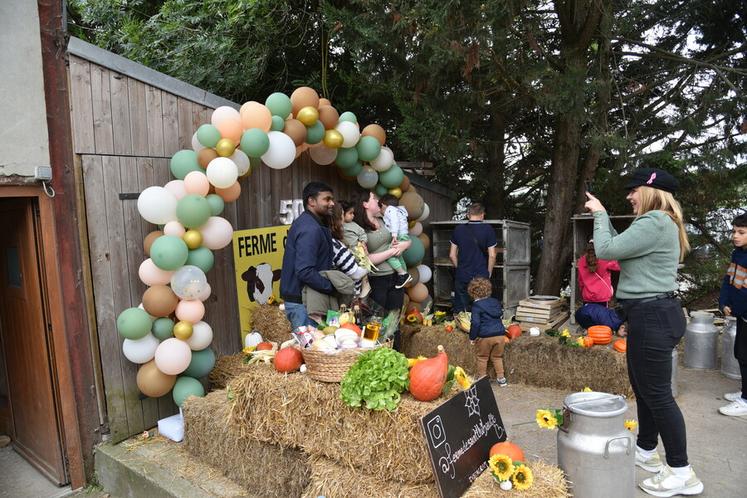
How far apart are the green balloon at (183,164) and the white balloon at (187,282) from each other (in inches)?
33.6

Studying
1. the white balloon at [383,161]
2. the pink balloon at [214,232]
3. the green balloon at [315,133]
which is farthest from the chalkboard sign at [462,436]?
the white balloon at [383,161]

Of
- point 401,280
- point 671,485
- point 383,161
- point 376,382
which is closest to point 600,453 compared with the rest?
point 671,485

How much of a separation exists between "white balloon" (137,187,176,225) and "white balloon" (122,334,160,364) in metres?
0.96

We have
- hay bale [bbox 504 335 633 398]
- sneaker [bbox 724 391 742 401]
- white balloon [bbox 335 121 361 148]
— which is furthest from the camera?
white balloon [bbox 335 121 361 148]

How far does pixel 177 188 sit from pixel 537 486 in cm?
351

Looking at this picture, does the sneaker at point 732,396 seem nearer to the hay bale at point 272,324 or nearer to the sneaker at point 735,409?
the sneaker at point 735,409

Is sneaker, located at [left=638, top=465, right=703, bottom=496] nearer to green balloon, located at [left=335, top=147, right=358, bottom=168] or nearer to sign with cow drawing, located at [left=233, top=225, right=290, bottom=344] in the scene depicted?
sign with cow drawing, located at [left=233, top=225, right=290, bottom=344]

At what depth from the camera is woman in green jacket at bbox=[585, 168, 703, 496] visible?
312 centimetres

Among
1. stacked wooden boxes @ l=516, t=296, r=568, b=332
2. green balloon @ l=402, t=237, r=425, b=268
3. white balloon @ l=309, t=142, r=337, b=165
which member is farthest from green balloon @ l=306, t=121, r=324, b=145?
stacked wooden boxes @ l=516, t=296, r=568, b=332

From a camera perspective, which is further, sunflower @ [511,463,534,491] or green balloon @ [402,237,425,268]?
green balloon @ [402,237,425,268]

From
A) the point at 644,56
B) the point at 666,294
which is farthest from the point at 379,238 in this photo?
the point at 644,56

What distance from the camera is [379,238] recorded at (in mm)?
5617

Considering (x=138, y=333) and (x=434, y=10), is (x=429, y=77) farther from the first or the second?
(x=138, y=333)

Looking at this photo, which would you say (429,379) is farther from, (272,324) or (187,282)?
(272,324)
